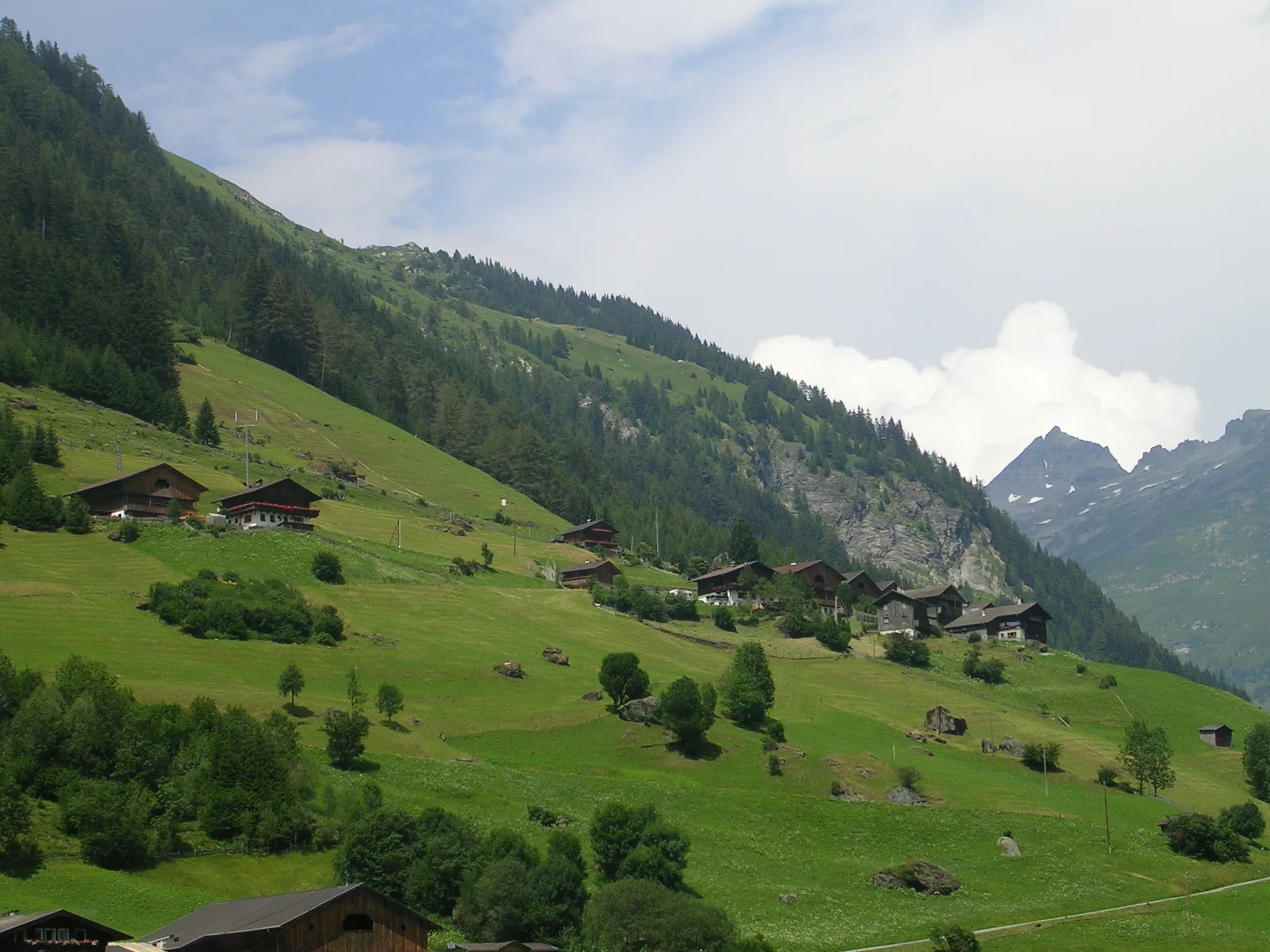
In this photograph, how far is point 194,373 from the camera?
195750 millimetres

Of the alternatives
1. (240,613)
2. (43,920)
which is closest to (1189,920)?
(43,920)

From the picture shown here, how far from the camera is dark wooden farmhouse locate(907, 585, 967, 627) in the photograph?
168875 millimetres

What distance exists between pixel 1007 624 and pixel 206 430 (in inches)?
4156

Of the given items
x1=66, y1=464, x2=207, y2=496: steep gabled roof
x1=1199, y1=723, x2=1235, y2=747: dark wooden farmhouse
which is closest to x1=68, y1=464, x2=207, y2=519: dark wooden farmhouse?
x1=66, y1=464, x2=207, y2=496: steep gabled roof

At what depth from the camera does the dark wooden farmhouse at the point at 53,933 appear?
45188 mm

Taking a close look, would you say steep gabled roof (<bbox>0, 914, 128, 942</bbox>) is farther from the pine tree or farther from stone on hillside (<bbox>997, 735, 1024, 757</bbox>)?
the pine tree

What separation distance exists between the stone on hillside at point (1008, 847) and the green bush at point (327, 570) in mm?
62305

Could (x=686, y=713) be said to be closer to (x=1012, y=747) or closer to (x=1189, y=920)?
(x=1012, y=747)

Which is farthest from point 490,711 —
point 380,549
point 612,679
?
point 380,549

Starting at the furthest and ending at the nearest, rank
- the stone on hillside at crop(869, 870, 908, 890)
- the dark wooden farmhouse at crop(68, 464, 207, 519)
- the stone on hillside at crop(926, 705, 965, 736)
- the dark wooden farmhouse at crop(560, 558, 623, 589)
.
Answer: the dark wooden farmhouse at crop(560, 558, 623, 589) → the dark wooden farmhouse at crop(68, 464, 207, 519) → the stone on hillside at crop(926, 705, 965, 736) → the stone on hillside at crop(869, 870, 908, 890)

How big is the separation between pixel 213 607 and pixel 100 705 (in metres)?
27.4

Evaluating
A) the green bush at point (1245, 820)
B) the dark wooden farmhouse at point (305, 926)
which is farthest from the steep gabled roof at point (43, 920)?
the green bush at point (1245, 820)

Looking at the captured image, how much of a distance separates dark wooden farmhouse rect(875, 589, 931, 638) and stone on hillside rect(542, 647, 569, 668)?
58220 millimetres

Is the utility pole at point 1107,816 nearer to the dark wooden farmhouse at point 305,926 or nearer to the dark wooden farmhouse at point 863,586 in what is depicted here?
the dark wooden farmhouse at point 305,926
